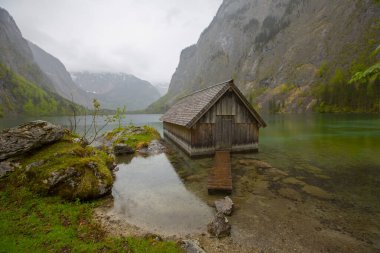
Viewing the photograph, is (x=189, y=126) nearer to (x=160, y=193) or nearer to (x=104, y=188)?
(x=160, y=193)

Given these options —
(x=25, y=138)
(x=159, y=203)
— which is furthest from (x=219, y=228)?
(x=25, y=138)

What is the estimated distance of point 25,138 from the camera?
1163 centimetres

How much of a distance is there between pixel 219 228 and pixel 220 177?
5439 mm

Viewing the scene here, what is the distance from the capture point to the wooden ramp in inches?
468

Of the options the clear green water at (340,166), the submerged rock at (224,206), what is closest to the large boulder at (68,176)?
the submerged rock at (224,206)

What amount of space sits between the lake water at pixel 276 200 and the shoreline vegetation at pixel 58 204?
4.87 feet

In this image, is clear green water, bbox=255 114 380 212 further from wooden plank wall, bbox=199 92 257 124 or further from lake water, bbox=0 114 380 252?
wooden plank wall, bbox=199 92 257 124

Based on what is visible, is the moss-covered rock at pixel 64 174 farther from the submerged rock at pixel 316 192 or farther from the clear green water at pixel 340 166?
the clear green water at pixel 340 166

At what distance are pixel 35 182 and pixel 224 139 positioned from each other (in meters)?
14.8

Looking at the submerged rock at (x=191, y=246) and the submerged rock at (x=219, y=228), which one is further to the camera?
the submerged rock at (x=219, y=228)

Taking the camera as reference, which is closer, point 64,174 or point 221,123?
point 64,174

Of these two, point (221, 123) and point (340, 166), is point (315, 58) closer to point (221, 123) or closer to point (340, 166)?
point (340, 166)

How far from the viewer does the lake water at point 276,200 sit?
7906 millimetres

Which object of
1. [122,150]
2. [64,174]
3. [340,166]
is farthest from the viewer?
[122,150]
